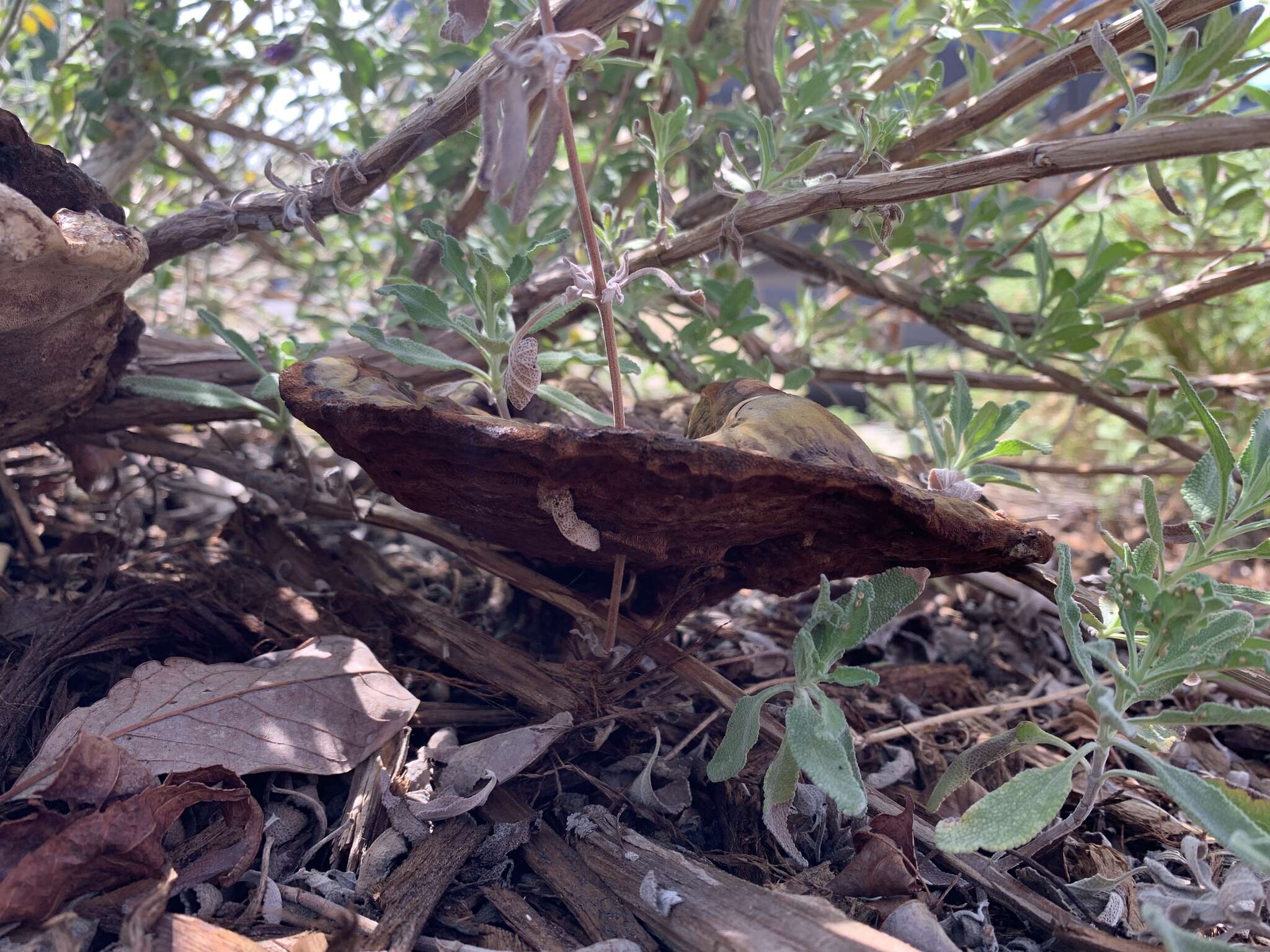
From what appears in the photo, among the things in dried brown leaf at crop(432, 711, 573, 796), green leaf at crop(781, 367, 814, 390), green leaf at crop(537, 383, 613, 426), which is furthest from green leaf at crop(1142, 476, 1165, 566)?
dried brown leaf at crop(432, 711, 573, 796)

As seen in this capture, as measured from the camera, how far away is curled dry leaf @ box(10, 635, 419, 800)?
1.26 m

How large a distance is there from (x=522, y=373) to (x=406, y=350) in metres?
0.24

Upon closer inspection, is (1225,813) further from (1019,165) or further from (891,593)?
(1019,165)

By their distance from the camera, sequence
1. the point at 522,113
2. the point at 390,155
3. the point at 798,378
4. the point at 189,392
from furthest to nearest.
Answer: the point at 798,378, the point at 189,392, the point at 390,155, the point at 522,113

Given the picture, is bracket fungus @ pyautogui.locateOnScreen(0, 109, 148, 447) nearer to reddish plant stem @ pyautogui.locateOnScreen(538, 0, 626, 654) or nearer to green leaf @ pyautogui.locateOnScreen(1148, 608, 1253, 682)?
reddish plant stem @ pyautogui.locateOnScreen(538, 0, 626, 654)

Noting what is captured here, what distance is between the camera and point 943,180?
1311 mm

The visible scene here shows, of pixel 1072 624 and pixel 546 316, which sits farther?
pixel 546 316

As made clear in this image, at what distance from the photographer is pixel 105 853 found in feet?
3.46

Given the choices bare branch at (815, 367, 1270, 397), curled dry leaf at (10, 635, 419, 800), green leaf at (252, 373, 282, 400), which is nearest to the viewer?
curled dry leaf at (10, 635, 419, 800)

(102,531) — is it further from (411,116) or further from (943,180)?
(943,180)

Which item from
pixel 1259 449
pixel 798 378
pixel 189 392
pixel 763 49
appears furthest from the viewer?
pixel 763 49

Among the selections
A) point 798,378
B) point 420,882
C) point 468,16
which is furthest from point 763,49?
point 420,882

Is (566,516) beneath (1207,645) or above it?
above

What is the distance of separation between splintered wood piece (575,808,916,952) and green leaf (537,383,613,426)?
618 mm
